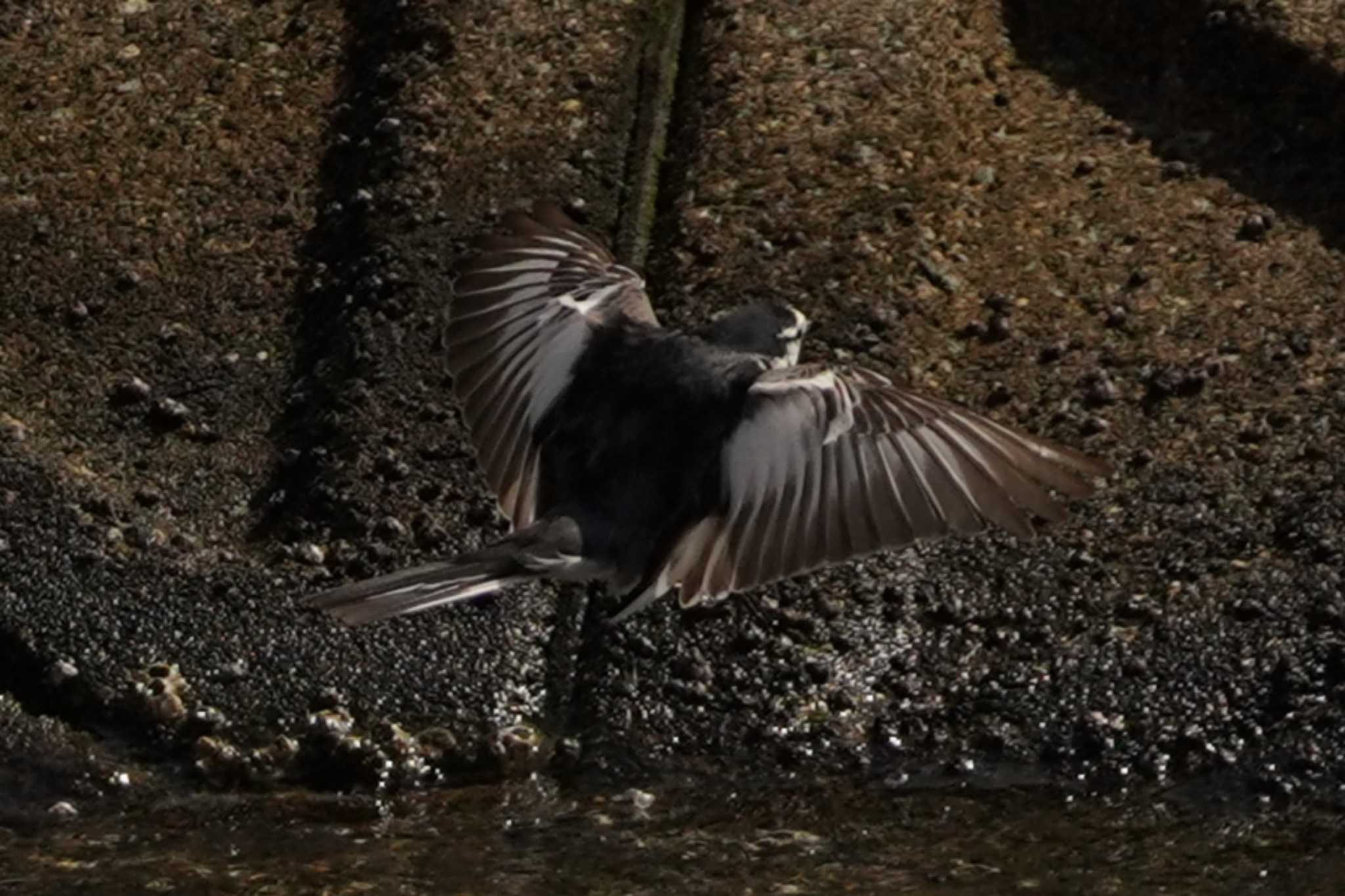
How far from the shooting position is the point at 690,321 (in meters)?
5.59

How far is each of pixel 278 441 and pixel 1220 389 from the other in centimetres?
185

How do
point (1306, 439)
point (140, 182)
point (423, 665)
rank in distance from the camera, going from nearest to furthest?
point (423, 665)
point (1306, 439)
point (140, 182)

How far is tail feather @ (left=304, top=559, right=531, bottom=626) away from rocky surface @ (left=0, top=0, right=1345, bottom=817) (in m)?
0.31

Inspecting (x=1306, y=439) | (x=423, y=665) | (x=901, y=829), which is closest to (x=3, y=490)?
(x=423, y=665)

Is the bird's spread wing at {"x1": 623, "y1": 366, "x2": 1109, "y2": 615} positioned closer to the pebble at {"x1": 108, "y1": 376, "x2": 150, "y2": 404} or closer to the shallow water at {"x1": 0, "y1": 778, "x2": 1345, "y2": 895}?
the shallow water at {"x1": 0, "y1": 778, "x2": 1345, "y2": 895}

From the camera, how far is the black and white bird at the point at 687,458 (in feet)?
14.7

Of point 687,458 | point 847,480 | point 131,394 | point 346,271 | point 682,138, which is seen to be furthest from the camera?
point 682,138

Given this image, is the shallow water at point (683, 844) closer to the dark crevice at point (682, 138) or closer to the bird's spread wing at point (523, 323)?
the bird's spread wing at point (523, 323)

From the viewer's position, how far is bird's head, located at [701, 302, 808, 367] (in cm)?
483

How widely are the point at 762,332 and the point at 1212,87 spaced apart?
6.44ft

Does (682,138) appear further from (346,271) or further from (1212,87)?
(1212,87)

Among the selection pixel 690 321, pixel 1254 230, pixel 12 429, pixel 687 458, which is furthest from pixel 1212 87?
pixel 12 429

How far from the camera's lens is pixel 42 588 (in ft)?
16.4

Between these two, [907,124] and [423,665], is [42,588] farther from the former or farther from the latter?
[907,124]
